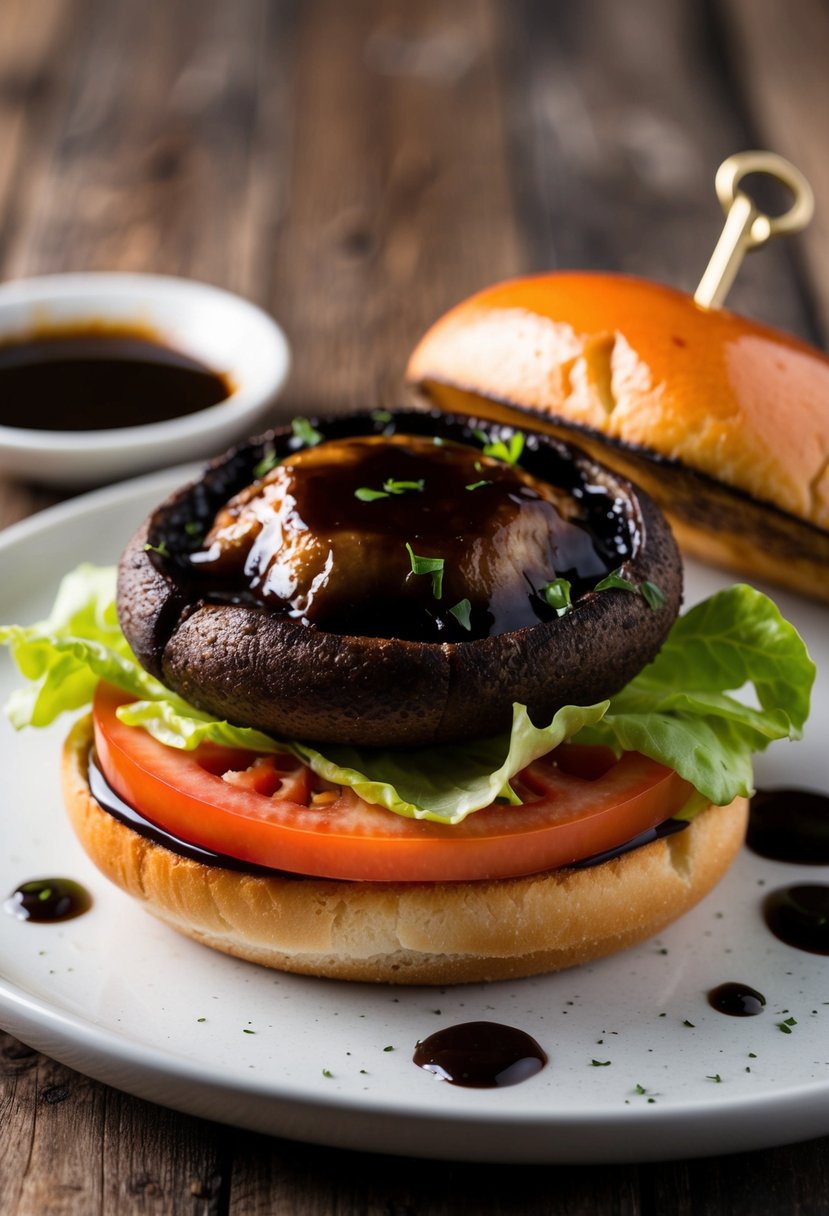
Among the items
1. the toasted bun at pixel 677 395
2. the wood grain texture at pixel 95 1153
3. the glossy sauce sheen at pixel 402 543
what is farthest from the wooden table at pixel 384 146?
the wood grain texture at pixel 95 1153

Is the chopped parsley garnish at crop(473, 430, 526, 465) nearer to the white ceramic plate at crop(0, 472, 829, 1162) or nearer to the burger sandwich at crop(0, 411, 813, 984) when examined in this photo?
the burger sandwich at crop(0, 411, 813, 984)

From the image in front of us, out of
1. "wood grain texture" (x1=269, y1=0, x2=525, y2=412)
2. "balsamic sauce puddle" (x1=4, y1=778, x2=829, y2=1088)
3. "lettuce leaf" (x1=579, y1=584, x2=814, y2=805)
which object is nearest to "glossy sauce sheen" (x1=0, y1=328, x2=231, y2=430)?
"wood grain texture" (x1=269, y1=0, x2=525, y2=412)

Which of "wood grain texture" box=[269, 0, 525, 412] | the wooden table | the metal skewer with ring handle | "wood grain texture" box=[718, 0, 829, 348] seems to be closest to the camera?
the metal skewer with ring handle

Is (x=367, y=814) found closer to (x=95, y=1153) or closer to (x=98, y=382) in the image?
(x=95, y=1153)

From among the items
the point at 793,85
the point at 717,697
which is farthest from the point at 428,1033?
the point at 793,85

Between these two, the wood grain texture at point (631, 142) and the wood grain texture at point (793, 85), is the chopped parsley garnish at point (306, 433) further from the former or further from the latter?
the wood grain texture at point (793, 85)

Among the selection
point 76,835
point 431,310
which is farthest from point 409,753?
point 431,310

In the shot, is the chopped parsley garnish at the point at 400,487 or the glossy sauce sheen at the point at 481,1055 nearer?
the glossy sauce sheen at the point at 481,1055

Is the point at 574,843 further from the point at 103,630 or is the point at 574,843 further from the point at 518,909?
the point at 103,630
